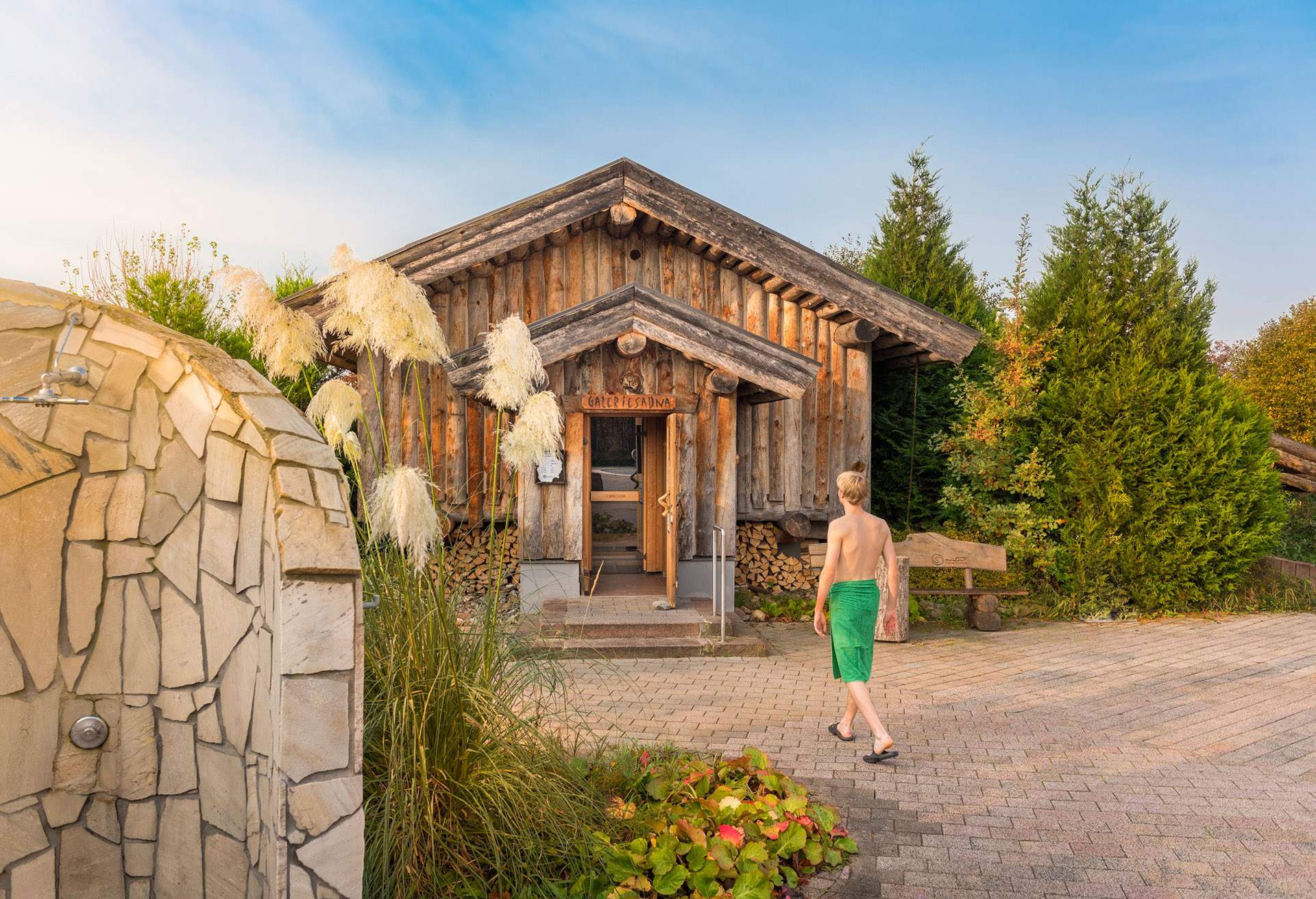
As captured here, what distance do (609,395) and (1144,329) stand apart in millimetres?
6781

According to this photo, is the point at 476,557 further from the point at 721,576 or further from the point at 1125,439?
the point at 1125,439

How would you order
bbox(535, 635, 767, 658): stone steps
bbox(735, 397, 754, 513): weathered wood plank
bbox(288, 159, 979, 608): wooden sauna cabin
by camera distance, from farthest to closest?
bbox(735, 397, 754, 513): weathered wood plank < bbox(288, 159, 979, 608): wooden sauna cabin < bbox(535, 635, 767, 658): stone steps

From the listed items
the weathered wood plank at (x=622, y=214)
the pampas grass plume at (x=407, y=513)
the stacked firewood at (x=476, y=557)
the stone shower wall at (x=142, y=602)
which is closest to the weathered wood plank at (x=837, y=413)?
the weathered wood plank at (x=622, y=214)

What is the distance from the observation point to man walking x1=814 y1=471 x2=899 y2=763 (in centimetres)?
550

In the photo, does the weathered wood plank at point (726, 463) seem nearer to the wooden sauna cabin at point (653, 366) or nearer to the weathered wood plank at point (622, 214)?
the wooden sauna cabin at point (653, 366)

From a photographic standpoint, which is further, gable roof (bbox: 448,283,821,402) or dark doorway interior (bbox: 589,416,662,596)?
dark doorway interior (bbox: 589,416,662,596)

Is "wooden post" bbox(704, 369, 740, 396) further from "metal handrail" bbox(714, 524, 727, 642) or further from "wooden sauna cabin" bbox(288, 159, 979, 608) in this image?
"metal handrail" bbox(714, 524, 727, 642)

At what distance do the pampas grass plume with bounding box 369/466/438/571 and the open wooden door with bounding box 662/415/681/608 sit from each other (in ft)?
18.9

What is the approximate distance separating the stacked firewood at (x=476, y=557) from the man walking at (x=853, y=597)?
5.12m

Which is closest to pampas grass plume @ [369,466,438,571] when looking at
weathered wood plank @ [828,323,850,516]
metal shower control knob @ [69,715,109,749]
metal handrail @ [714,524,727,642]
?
metal shower control knob @ [69,715,109,749]

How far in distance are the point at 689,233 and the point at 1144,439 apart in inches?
240

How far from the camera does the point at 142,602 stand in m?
3.26

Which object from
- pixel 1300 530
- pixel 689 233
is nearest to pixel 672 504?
pixel 689 233

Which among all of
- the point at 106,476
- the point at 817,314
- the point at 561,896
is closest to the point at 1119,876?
the point at 561,896
